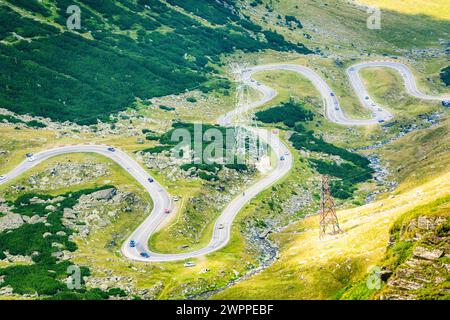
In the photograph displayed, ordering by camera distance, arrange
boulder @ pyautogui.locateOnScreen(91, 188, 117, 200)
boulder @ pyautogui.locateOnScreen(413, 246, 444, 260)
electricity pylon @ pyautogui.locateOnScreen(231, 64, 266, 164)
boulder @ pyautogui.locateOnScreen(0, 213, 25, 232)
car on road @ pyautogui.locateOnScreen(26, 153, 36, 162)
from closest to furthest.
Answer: boulder @ pyautogui.locateOnScreen(413, 246, 444, 260), boulder @ pyautogui.locateOnScreen(0, 213, 25, 232), boulder @ pyautogui.locateOnScreen(91, 188, 117, 200), car on road @ pyautogui.locateOnScreen(26, 153, 36, 162), electricity pylon @ pyautogui.locateOnScreen(231, 64, 266, 164)

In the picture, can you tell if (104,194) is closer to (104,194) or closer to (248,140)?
(104,194)

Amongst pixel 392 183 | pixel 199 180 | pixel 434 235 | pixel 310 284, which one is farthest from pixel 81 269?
pixel 392 183

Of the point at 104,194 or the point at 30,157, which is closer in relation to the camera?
the point at 104,194

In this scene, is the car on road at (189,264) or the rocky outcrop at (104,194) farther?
the rocky outcrop at (104,194)

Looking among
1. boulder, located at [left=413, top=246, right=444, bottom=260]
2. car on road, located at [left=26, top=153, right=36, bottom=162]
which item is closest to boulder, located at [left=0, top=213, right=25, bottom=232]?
car on road, located at [left=26, top=153, right=36, bottom=162]

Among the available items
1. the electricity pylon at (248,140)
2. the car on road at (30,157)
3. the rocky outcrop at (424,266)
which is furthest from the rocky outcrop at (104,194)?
the rocky outcrop at (424,266)

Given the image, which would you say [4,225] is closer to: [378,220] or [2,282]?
[2,282]

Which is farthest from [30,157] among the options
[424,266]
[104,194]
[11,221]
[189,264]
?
[424,266]

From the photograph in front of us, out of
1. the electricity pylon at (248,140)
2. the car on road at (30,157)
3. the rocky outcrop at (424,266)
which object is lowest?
the rocky outcrop at (424,266)

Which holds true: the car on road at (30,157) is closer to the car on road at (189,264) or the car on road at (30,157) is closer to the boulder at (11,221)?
the boulder at (11,221)

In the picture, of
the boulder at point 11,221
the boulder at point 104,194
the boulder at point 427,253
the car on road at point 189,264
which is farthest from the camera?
the boulder at point 104,194

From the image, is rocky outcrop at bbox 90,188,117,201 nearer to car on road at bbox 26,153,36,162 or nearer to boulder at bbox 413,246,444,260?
car on road at bbox 26,153,36,162
